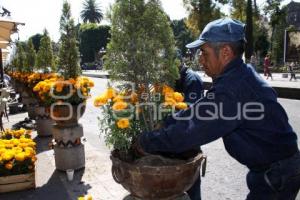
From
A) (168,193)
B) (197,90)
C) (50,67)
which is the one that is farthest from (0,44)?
(168,193)

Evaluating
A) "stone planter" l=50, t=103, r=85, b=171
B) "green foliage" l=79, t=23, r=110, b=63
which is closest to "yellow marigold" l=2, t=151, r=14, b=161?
"stone planter" l=50, t=103, r=85, b=171

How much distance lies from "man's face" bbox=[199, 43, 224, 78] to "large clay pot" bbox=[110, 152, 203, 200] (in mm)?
611

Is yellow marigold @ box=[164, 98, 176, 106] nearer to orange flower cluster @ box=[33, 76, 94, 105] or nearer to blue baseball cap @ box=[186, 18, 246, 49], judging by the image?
blue baseball cap @ box=[186, 18, 246, 49]

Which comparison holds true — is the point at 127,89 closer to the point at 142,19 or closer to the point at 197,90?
the point at 142,19

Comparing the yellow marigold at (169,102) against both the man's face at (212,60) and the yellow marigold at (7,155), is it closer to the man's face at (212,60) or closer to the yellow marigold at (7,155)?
the man's face at (212,60)

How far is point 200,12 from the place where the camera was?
38094 mm

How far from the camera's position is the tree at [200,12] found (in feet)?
124

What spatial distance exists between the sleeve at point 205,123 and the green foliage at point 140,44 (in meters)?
0.84

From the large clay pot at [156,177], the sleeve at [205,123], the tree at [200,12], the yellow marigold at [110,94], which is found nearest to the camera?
the sleeve at [205,123]

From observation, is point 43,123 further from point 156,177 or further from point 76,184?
point 156,177

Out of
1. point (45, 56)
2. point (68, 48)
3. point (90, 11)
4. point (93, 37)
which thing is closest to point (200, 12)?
point (45, 56)

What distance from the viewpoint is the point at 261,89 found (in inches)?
85.3

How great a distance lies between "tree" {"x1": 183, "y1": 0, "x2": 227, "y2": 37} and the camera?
124 ft

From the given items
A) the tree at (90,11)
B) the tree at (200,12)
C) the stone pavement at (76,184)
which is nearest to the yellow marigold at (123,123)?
the stone pavement at (76,184)
